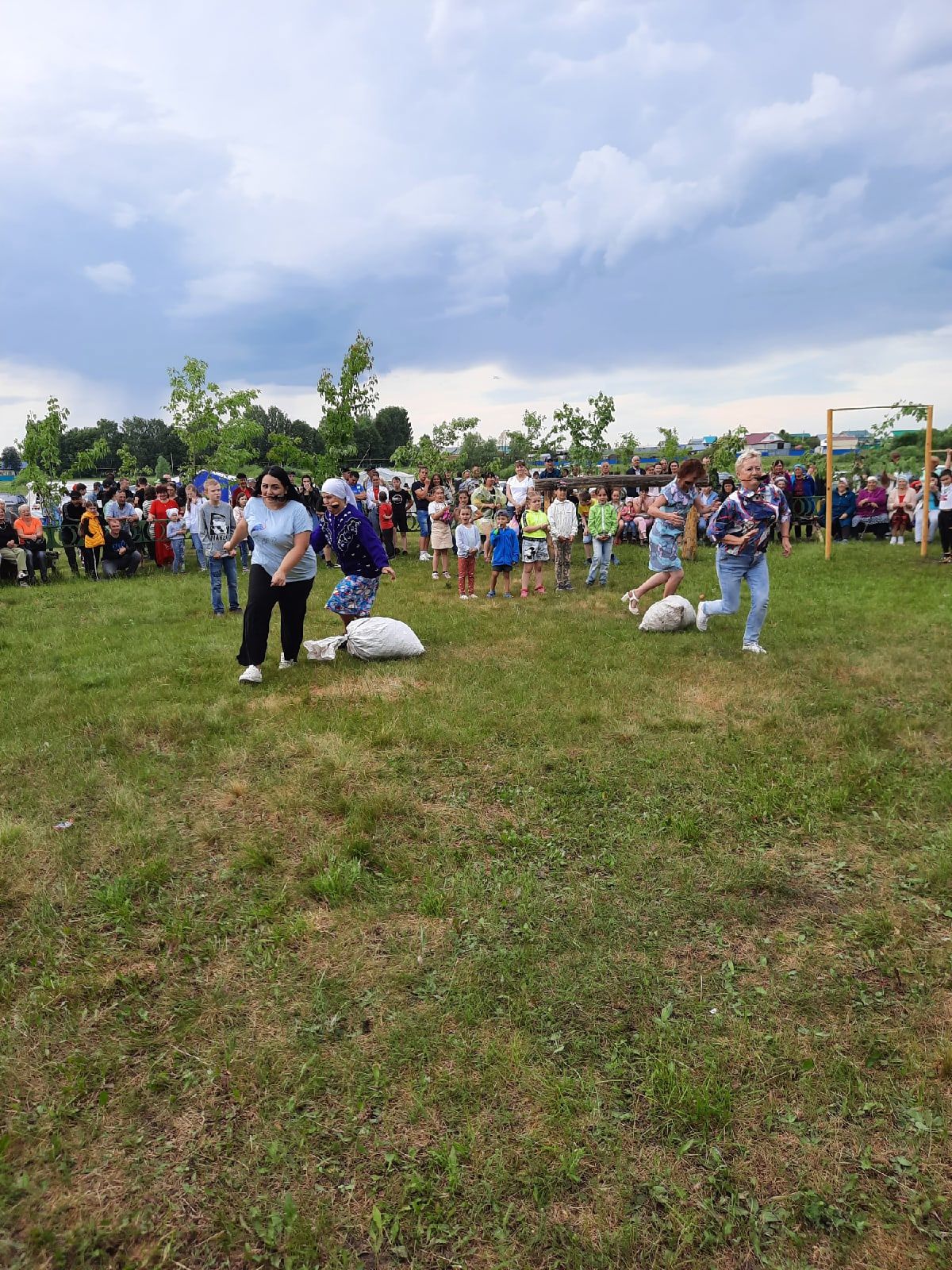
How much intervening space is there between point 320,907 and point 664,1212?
1.96m

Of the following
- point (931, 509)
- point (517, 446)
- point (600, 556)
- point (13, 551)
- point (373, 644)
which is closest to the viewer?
point (373, 644)

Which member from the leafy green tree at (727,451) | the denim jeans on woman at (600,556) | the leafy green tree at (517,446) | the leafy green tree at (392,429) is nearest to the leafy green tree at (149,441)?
the leafy green tree at (392,429)

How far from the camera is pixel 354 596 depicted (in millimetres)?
8375

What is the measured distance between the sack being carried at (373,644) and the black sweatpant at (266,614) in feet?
1.09

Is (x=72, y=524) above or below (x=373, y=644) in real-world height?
above

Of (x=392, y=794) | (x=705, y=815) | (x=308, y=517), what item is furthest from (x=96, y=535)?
(x=705, y=815)

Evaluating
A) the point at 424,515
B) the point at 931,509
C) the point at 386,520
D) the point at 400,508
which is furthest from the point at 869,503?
the point at 386,520

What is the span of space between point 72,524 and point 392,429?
112375mm

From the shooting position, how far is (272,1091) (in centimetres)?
257

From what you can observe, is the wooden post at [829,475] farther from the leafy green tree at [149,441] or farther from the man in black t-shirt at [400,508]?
the leafy green tree at [149,441]

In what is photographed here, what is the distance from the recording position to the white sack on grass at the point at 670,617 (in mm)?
9016

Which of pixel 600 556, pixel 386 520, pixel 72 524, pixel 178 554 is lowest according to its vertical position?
pixel 600 556

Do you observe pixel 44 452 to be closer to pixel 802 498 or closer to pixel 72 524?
pixel 72 524

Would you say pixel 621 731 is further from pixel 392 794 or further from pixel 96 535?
pixel 96 535
